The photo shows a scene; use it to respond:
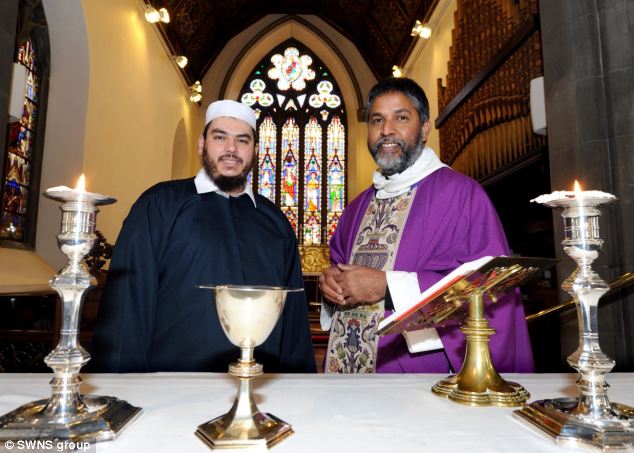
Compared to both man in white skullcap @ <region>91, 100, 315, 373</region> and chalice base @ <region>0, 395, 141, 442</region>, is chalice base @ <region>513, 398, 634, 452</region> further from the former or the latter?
man in white skullcap @ <region>91, 100, 315, 373</region>

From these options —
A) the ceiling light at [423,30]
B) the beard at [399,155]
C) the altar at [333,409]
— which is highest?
the ceiling light at [423,30]

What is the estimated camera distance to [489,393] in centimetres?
109

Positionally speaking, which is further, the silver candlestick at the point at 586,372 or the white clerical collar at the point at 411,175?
the white clerical collar at the point at 411,175

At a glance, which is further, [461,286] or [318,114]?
[318,114]

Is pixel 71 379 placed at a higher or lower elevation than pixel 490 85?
lower

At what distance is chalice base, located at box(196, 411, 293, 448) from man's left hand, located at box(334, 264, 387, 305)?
889 millimetres

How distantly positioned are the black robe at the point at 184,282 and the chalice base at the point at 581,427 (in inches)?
49.4

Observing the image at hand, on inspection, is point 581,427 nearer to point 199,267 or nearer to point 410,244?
point 410,244

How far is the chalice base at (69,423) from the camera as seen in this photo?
816 millimetres

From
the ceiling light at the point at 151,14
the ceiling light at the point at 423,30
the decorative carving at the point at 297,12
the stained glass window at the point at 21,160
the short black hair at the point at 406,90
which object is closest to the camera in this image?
the short black hair at the point at 406,90

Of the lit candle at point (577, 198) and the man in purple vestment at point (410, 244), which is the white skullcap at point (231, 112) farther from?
the lit candle at point (577, 198)

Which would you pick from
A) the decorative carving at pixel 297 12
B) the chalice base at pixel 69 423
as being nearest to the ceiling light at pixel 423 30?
the decorative carving at pixel 297 12

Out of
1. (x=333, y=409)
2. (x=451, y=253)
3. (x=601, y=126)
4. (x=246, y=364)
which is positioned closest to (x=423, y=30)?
(x=601, y=126)

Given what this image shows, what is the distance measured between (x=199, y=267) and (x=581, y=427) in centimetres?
155
